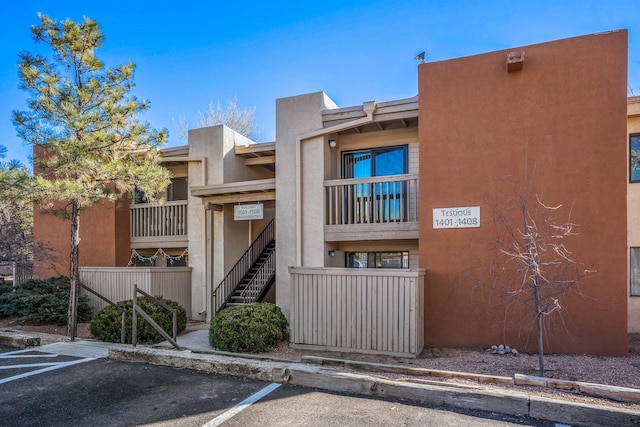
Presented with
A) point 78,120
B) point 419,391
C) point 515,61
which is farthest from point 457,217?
point 78,120

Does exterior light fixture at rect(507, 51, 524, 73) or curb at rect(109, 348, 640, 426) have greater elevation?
exterior light fixture at rect(507, 51, 524, 73)

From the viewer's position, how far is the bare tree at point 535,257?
6.86 m

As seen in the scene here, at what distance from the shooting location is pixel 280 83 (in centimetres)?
1734

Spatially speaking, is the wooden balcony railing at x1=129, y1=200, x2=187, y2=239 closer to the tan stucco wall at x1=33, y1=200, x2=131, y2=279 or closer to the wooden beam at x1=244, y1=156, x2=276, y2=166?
the tan stucco wall at x1=33, y1=200, x2=131, y2=279

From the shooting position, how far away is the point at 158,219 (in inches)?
493

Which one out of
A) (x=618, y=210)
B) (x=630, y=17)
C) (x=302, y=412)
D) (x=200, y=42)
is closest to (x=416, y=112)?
(x=618, y=210)

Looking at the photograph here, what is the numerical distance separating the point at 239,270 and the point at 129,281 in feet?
9.75

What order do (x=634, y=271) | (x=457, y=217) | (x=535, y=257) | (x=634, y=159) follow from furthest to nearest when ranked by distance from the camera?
(x=634, y=159) < (x=634, y=271) < (x=457, y=217) < (x=535, y=257)

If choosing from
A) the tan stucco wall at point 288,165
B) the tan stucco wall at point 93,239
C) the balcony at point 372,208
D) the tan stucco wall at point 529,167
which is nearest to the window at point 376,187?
the balcony at point 372,208

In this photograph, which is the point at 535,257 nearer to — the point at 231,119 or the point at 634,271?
the point at 634,271

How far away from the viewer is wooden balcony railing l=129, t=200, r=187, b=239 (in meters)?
12.3

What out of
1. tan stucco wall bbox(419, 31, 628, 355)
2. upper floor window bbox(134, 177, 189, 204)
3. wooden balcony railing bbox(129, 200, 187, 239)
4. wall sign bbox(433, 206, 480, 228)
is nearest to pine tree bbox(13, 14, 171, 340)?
wooden balcony railing bbox(129, 200, 187, 239)

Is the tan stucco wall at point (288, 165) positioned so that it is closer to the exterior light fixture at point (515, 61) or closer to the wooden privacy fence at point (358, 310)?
the wooden privacy fence at point (358, 310)

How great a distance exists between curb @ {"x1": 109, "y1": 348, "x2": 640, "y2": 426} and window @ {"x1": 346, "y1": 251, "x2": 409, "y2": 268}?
17.6ft
